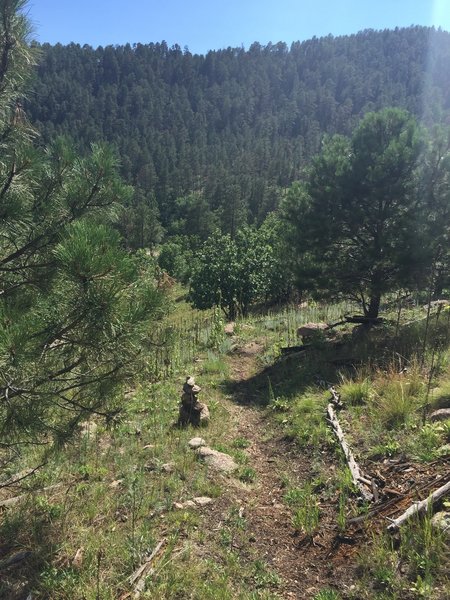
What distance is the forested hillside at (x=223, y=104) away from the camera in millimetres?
81375

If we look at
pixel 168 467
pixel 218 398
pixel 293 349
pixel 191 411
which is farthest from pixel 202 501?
pixel 293 349

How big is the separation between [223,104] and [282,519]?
557 feet

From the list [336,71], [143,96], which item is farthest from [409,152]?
[336,71]

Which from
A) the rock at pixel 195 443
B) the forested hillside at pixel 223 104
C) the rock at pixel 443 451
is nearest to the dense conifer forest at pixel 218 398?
the rock at pixel 443 451

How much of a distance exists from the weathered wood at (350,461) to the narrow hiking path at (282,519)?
247 millimetres

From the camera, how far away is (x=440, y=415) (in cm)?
477

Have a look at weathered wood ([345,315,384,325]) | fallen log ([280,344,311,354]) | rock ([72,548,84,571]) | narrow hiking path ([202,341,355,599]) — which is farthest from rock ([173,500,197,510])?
weathered wood ([345,315,384,325])

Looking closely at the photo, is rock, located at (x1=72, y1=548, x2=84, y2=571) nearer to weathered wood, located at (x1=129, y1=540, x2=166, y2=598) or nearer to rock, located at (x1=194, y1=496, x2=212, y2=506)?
weathered wood, located at (x1=129, y1=540, x2=166, y2=598)

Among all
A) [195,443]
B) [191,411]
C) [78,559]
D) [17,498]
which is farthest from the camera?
[191,411]

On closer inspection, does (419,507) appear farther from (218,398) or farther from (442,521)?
(218,398)

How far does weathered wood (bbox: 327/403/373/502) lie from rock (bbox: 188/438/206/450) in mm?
1677

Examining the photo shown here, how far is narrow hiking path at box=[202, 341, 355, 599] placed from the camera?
3.30 meters

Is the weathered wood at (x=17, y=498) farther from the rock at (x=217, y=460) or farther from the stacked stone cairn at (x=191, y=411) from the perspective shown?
the stacked stone cairn at (x=191, y=411)

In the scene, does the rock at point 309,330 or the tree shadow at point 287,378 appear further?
the rock at point 309,330
